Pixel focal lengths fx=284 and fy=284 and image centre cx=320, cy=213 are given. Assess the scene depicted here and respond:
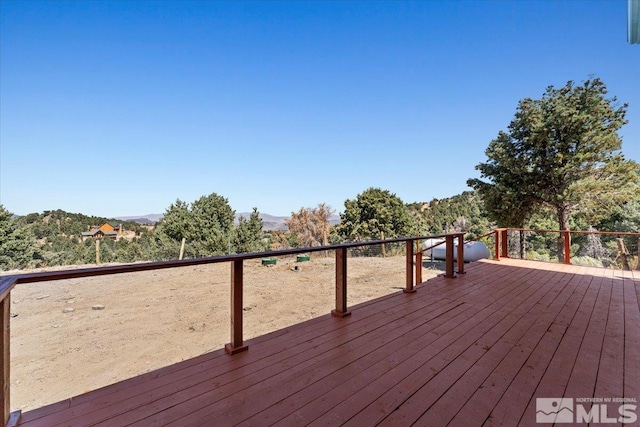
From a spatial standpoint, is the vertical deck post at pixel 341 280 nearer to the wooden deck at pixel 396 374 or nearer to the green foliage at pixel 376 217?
the wooden deck at pixel 396 374

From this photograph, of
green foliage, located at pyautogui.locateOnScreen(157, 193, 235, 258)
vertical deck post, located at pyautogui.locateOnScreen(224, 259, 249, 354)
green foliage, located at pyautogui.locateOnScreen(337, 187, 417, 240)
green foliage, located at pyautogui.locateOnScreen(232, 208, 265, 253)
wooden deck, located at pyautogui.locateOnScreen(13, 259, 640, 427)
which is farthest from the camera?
green foliage, located at pyautogui.locateOnScreen(337, 187, 417, 240)

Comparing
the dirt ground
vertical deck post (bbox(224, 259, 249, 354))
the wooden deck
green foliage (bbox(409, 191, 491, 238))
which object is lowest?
the dirt ground

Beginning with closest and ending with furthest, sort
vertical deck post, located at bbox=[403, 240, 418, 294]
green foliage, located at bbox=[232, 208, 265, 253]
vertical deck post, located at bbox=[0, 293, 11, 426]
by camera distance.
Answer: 1. vertical deck post, located at bbox=[0, 293, 11, 426]
2. vertical deck post, located at bbox=[403, 240, 418, 294]
3. green foliage, located at bbox=[232, 208, 265, 253]

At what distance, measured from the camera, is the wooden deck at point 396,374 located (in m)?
1.52

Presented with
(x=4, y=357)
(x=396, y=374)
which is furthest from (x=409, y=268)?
(x=4, y=357)

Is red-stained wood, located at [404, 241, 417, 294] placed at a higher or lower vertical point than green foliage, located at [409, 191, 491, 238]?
lower

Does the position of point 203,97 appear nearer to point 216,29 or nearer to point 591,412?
point 216,29

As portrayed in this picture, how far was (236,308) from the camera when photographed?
229 cm

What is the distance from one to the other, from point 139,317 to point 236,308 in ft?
19.1

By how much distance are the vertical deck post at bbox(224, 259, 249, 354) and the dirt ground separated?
281cm

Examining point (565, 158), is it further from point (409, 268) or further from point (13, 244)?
point (13, 244)

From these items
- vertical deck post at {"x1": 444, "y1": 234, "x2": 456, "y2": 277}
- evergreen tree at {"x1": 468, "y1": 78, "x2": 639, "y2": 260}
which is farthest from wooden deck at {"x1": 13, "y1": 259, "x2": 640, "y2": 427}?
evergreen tree at {"x1": 468, "y1": 78, "x2": 639, "y2": 260}

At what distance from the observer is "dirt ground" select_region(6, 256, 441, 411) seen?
Answer: 13.9ft

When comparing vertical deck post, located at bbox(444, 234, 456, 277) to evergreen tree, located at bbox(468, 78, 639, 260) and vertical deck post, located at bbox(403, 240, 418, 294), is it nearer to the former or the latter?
vertical deck post, located at bbox(403, 240, 418, 294)
